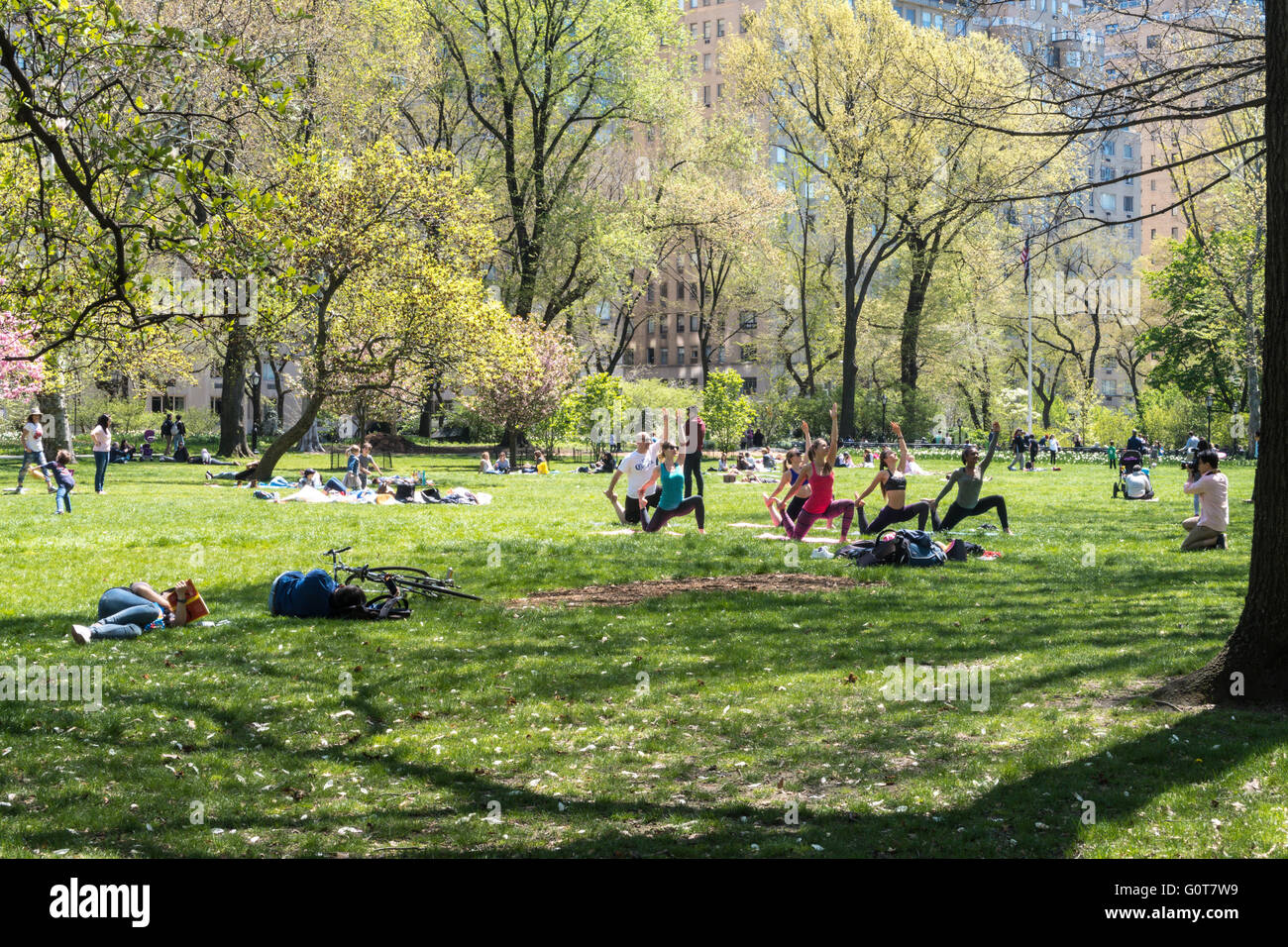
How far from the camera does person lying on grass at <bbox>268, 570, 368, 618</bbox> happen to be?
38.2 feet

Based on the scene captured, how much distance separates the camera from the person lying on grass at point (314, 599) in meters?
11.6

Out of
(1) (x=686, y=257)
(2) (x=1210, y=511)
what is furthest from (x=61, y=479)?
(1) (x=686, y=257)

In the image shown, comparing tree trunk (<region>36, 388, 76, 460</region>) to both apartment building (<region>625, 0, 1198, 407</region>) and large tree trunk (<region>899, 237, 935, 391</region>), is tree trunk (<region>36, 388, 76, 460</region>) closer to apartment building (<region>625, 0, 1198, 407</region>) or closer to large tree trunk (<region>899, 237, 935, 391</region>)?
large tree trunk (<region>899, 237, 935, 391</region>)

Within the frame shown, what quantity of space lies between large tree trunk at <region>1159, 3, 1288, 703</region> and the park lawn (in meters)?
0.42

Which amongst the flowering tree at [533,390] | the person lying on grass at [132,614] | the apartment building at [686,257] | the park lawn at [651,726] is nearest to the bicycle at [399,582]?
the park lawn at [651,726]

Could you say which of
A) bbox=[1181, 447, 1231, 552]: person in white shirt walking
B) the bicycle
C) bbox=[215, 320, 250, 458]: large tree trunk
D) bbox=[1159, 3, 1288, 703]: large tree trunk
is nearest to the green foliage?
bbox=[215, 320, 250, 458]: large tree trunk

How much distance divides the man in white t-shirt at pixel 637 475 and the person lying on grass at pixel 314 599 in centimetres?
755

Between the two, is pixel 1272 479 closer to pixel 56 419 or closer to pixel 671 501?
pixel 671 501

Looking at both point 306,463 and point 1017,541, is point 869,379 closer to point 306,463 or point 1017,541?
point 306,463

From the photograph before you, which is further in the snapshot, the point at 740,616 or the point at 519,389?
the point at 519,389

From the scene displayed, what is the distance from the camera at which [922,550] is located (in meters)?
15.0

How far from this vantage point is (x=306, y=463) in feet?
145
